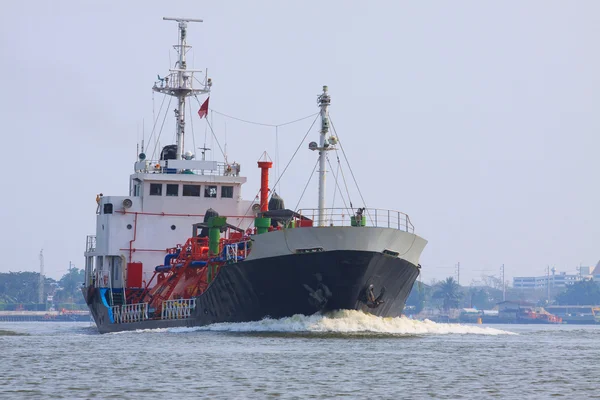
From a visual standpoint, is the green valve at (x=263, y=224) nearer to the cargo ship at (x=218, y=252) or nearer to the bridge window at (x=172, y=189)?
the cargo ship at (x=218, y=252)

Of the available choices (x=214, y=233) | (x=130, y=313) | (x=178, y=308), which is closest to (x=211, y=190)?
(x=130, y=313)

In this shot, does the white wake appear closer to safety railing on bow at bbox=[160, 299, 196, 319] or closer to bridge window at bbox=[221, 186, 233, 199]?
safety railing on bow at bbox=[160, 299, 196, 319]

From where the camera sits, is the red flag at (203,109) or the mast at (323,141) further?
the red flag at (203,109)

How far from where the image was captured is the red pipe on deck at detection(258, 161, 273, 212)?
195 feet

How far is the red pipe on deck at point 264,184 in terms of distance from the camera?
59438mm

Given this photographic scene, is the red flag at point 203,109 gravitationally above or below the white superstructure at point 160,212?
above

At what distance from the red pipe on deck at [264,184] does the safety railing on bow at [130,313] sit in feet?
26.7

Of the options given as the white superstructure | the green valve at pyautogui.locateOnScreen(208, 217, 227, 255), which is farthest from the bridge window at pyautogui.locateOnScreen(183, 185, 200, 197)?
the green valve at pyautogui.locateOnScreen(208, 217, 227, 255)

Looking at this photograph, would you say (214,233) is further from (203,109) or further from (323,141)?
(203,109)

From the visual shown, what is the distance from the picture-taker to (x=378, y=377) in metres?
30.6

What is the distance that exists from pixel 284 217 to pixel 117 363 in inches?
711

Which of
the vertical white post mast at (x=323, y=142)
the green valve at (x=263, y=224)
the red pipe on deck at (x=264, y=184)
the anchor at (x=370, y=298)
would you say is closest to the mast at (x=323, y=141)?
the vertical white post mast at (x=323, y=142)

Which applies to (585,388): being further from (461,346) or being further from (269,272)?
(269,272)

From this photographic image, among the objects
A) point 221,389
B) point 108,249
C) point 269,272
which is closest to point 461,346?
point 269,272
